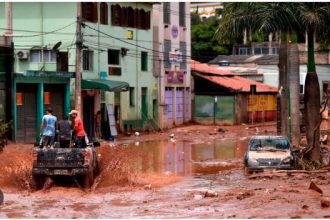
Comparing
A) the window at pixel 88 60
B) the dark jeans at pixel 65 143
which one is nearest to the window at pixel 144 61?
the window at pixel 88 60

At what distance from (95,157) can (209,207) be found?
216 inches

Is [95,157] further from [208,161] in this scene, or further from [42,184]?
[208,161]

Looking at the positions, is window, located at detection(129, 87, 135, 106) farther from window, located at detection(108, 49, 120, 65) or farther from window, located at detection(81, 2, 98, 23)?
window, located at detection(81, 2, 98, 23)

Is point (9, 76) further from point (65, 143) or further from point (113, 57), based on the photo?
point (65, 143)

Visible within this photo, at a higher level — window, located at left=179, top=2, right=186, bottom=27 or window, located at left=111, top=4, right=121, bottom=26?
window, located at left=179, top=2, right=186, bottom=27

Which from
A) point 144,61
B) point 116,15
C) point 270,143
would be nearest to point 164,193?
point 270,143

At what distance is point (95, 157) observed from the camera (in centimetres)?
2045

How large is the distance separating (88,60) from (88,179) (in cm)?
2560

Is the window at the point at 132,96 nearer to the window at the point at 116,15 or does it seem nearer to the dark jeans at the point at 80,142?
the window at the point at 116,15

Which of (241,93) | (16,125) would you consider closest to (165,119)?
(241,93)

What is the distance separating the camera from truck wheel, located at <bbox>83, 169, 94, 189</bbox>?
62.9 ft

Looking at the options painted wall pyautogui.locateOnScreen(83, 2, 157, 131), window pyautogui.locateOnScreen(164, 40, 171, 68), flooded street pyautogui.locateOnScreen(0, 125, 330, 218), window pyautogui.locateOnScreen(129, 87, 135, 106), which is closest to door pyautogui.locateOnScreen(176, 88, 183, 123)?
window pyautogui.locateOnScreen(164, 40, 171, 68)

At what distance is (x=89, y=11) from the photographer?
4391 cm

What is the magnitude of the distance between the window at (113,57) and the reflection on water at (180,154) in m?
8.30
